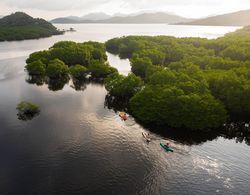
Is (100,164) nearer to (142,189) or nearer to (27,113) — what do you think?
(142,189)

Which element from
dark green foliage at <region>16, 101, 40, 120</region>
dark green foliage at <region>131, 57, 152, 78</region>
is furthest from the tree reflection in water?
dark green foliage at <region>131, 57, 152, 78</region>

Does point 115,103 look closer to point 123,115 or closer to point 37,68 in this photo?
point 123,115

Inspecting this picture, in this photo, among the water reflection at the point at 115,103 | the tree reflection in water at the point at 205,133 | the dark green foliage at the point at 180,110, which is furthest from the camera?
the water reflection at the point at 115,103

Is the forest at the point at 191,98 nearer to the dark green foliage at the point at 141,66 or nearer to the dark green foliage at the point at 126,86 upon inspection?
the dark green foliage at the point at 126,86

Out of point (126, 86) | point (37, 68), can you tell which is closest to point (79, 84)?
point (37, 68)

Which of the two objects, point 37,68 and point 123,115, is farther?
point 37,68

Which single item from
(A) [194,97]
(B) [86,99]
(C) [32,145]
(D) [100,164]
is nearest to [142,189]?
(D) [100,164]

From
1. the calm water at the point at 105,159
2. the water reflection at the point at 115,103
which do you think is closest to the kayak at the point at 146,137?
the calm water at the point at 105,159

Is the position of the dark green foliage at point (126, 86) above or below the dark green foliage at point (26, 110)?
above
